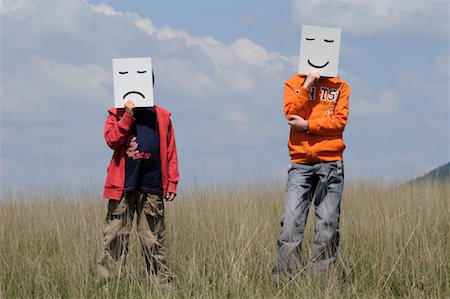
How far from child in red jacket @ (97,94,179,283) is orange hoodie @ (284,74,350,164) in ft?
3.16

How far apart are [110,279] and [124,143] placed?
3.33 ft

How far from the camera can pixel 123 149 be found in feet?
16.1

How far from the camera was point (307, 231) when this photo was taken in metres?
6.30

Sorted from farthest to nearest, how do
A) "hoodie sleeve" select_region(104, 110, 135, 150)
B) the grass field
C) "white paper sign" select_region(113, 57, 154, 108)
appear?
"white paper sign" select_region(113, 57, 154, 108) → "hoodie sleeve" select_region(104, 110, 135, 150) → the grass field

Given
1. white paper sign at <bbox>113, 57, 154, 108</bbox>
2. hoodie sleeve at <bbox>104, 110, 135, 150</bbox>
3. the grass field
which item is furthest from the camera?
white paper sign at <bbox>113, 57, 154, 108</bbox>

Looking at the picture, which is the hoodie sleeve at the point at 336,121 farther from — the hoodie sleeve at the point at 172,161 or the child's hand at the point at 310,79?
the hoodie sleeve at the point at 172,161

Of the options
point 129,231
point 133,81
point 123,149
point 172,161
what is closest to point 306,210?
point 172,161

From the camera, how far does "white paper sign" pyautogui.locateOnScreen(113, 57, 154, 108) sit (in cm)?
490

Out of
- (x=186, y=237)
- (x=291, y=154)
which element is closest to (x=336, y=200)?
(x=291, y=154)

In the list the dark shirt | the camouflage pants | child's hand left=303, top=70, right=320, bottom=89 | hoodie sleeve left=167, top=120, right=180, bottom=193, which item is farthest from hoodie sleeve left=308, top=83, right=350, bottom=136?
the camouflage pants

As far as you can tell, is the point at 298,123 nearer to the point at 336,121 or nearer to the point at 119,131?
the point at 336,121

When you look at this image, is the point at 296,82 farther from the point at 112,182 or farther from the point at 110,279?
the point at 110,279

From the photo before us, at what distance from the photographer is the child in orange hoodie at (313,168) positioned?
15.5ft

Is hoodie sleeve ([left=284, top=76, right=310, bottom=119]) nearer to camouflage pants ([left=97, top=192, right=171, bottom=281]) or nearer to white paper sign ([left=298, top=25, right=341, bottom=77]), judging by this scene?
white paper sign ([left=298, top=25, right=341, bottom=77])
